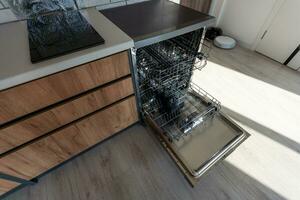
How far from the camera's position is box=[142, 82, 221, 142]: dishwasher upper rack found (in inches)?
45.1

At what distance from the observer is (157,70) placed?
39.0 inches

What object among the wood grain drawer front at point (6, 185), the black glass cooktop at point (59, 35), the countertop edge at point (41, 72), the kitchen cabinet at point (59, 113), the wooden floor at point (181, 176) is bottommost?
the wooden floor at point (181, 176)

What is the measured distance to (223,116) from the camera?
3.92ft

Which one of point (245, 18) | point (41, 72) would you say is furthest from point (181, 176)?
point (245, 18)

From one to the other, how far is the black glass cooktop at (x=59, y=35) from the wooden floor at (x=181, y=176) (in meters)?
0.84

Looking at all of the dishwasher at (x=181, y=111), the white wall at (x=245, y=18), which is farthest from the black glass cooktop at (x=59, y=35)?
the white wall at (x=245, y=18)

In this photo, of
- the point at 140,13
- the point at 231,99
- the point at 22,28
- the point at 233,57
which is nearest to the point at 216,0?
the point at 233,57

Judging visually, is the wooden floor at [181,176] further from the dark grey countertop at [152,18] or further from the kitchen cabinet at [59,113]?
the dark grey countertop at [152,18]

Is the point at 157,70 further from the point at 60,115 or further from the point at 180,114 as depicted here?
the point at 60,115

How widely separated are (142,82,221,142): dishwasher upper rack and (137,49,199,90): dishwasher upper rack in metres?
0.11

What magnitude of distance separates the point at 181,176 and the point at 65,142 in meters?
0.79

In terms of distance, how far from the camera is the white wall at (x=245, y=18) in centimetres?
198

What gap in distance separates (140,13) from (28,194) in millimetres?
1403

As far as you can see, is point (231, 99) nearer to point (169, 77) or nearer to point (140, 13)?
point (169, 77)
